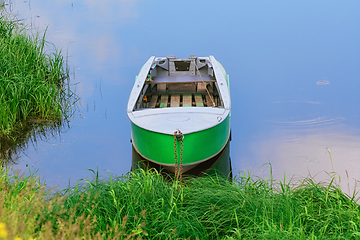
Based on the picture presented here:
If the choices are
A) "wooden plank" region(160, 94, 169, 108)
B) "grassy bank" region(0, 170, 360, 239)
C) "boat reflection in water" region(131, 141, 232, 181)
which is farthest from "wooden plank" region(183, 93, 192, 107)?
"grassy bank" region(0, 170, 360, 239)

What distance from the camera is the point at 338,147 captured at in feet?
19.8

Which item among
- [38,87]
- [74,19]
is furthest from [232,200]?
[74,19]

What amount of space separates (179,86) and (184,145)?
3.10 meters

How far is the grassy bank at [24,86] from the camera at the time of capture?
243 inches

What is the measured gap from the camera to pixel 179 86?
25.2 feet

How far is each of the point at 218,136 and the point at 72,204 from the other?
247cm

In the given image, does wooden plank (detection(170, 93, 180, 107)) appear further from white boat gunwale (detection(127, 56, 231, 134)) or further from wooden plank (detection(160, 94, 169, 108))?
white boat gunwale (detection(127, 56, 231, 134))

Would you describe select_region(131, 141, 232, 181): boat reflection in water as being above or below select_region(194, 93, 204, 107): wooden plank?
below

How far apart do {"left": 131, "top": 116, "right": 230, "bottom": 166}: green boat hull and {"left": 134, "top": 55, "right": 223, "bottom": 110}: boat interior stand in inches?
34.3

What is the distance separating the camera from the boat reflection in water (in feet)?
17.1

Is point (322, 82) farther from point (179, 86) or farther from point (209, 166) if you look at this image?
point (209, 166)

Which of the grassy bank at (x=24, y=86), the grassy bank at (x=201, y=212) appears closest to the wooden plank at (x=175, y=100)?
the grassy bank at (x=24, y=86)

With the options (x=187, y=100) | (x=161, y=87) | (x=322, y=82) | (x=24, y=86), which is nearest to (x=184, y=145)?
(x=187, y=100)

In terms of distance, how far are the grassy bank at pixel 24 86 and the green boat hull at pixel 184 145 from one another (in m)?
2.20
